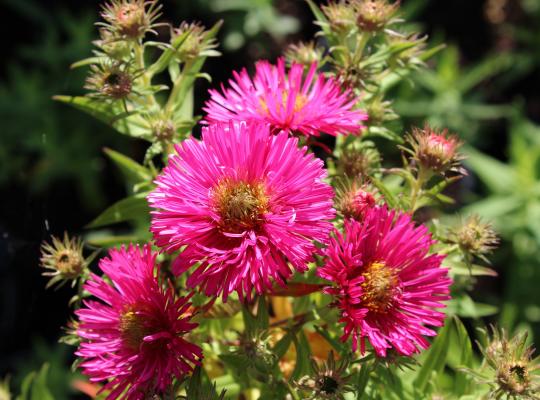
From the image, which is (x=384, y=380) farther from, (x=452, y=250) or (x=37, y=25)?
(x=37, y=25)

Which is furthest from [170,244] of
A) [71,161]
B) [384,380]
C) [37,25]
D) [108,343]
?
[37,25]

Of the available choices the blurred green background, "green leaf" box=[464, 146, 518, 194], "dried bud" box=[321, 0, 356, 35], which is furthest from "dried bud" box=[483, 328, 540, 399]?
"green leaf" box=[464, 146, 518, 194]

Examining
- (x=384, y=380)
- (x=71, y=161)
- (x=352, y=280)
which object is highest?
(x=71, y=161)

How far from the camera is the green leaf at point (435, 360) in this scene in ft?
2.56

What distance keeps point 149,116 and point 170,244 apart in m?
0.21

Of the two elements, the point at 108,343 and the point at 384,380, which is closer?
the point at 108,343

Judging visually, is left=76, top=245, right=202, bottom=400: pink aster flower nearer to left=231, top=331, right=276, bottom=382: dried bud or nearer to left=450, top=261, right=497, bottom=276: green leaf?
left=231, top=331, right=276, bottom=382: dried bud

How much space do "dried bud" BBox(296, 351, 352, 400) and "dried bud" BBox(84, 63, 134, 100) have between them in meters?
0.34

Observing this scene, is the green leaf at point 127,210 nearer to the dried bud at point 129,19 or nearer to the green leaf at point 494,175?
the dried bud at point 129,19

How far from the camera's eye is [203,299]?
0.69 metres

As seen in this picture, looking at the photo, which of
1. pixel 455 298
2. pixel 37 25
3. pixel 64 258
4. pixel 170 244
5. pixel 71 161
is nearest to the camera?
pixel 170 244

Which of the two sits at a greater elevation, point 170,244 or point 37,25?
point 37,25

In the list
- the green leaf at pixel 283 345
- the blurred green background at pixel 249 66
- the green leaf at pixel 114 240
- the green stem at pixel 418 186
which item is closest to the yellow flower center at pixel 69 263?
the green leaf at pixel 114 240

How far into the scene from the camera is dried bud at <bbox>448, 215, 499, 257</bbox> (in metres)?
0.67
